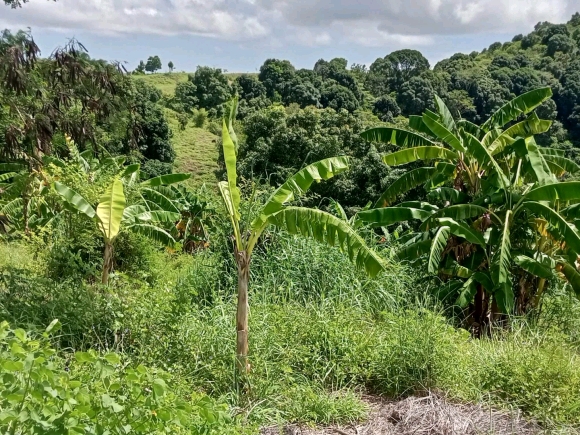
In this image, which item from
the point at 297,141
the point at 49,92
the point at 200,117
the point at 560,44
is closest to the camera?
the point at 49,92

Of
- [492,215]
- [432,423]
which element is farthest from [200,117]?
[432,423]

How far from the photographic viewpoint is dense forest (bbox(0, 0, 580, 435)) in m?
3.95

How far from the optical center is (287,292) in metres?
6.29

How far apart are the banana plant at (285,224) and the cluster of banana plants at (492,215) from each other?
217cm

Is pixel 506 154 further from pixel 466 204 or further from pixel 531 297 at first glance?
pixel 531 297

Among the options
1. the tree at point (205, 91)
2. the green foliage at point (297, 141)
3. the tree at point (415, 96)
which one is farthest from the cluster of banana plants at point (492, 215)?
the tree at point (205, 91)

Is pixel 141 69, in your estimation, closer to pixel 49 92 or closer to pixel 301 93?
pixel 301 93

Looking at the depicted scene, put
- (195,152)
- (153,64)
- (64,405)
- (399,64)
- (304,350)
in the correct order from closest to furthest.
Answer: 1. (64,405)
2. (304,350)
3. (195,152)
4. (399,64)
5. (153,64)

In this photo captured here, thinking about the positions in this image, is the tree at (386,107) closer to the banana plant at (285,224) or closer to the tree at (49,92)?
the tree at (49,92)

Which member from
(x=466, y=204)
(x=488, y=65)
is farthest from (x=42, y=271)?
(x=488, y=65)

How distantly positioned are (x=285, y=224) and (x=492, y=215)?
3.51 meters

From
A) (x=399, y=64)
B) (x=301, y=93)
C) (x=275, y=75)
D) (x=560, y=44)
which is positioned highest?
(x=560, y=44)

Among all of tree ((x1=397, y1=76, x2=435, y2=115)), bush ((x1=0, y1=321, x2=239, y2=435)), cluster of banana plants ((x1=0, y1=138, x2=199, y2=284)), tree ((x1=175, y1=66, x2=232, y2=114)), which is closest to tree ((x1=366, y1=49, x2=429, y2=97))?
tree ((x1=397, y1=76, x2=435, y2=115))

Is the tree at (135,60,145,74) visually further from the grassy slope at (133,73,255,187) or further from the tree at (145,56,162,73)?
the grassy slope at (133,73,255,187)
